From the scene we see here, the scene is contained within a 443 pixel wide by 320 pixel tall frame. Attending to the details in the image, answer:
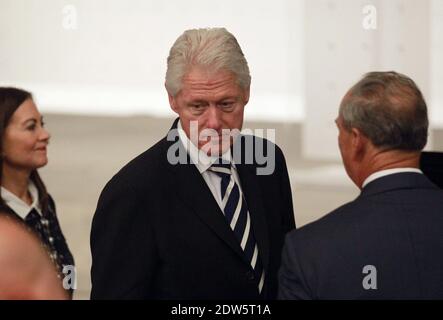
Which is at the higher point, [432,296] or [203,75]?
[203,75]

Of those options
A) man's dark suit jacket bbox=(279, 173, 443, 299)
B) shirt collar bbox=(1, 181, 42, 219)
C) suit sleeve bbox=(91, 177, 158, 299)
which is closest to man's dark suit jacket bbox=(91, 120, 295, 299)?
Answer: suit sleeve bbox=(91, 177, 158, 299)

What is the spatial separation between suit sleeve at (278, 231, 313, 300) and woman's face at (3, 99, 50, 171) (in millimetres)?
1340

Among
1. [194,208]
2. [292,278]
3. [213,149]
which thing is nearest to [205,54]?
[213,149]

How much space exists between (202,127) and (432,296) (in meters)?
0.67

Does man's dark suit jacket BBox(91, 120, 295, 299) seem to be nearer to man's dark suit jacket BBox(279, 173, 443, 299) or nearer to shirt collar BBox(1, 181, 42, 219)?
man's dark suit jacket BBox(279, 173, 443, 299)

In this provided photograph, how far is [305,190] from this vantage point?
523 centimetres

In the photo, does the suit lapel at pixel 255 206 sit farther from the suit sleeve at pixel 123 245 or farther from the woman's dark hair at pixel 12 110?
the woman's dark hair at pixel 12 110

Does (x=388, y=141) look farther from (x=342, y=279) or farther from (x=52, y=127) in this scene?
(x=52, y=127)

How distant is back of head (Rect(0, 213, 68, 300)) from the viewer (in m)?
1.75

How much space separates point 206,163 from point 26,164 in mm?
973

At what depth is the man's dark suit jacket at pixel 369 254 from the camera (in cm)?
199

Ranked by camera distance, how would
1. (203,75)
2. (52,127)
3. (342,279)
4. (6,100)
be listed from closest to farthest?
(342,279), (203,75), (6,100), (52,127)

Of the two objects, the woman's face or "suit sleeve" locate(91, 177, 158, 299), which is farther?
the woman's face

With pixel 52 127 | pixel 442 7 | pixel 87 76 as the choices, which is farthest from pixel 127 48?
pixel 442 7
